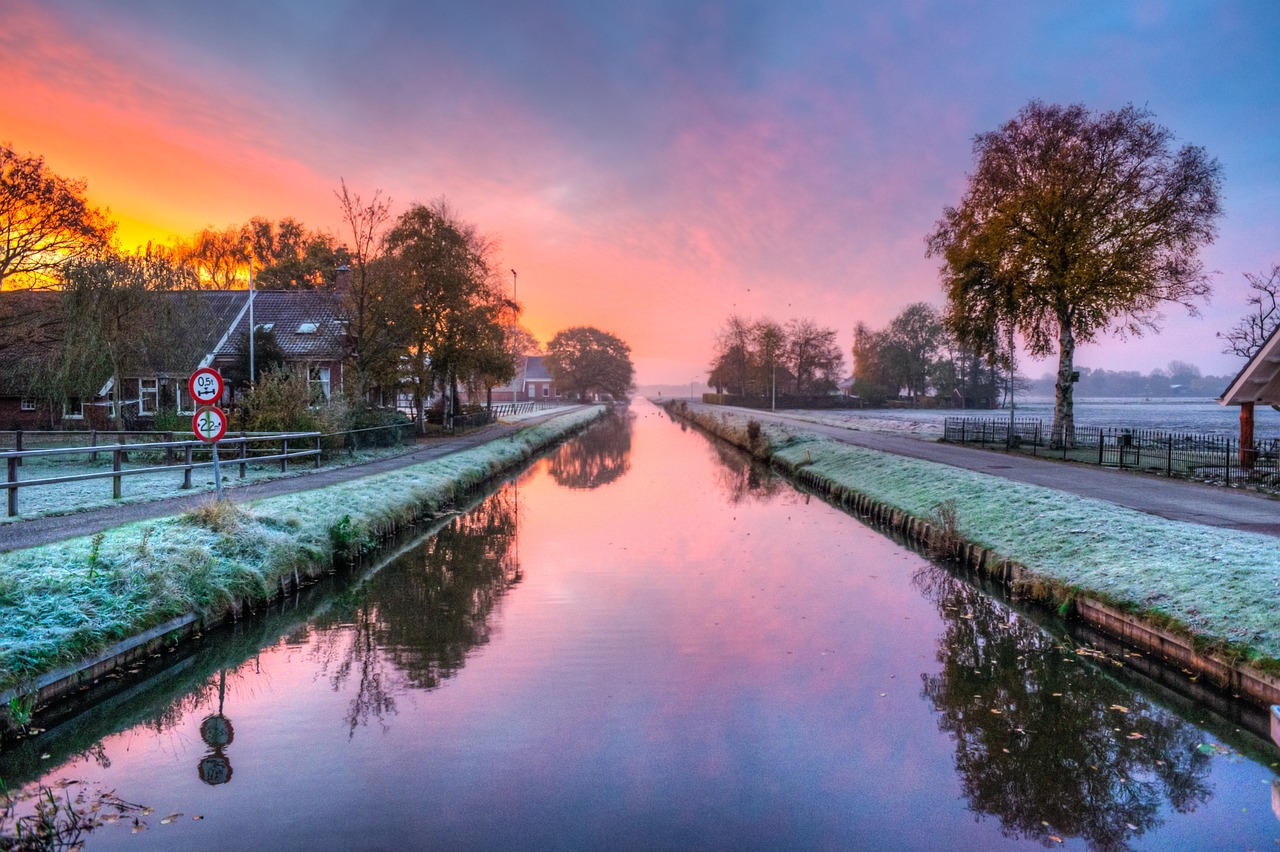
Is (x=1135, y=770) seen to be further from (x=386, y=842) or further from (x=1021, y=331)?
(x=1021, y=331)

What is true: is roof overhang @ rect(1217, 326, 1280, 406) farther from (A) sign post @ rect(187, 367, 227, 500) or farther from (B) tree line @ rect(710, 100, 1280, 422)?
(A) sign post @ rect(187, 367, 227, 500)

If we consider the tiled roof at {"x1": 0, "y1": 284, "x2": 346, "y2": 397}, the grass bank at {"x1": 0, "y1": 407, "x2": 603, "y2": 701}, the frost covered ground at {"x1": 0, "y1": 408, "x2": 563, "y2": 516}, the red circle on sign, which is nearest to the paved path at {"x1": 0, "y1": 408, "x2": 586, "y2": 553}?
the frost covered ground at {"x1": 0, "y1": 408, "x2": 563, "y2": 516}

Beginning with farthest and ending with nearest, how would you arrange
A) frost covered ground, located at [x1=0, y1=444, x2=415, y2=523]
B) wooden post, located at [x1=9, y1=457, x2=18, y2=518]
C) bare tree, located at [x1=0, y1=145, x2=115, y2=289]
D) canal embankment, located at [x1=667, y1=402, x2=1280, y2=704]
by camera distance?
1. bare tree, located at [x1=0, y1=145, x2=115, y2=289]
2. frost covered ground, located at [x1=0, y1=444, x2=415, y2=523]
3. wooden post, located at [x1=9, y1=457, x2=18, y2=518]
4. canal embankment, located at [x1=667, y1=402, x2=1280, y2=704]

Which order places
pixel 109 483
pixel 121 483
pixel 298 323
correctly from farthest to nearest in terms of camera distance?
pixel 298 323
pixel 109 483
pixel 121 483

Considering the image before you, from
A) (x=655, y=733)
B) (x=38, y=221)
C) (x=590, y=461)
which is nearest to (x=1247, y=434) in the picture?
(x=655, y=733)

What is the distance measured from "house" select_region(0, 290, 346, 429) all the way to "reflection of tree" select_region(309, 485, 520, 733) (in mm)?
12980

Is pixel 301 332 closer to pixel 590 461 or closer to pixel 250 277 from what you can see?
pixel 250 277

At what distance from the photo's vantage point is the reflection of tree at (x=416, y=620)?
669 centimetres

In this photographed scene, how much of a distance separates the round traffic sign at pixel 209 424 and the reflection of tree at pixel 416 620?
3225mm

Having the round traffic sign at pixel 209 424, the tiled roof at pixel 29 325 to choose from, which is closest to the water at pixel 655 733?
the round traffic sign at pixel 209 424

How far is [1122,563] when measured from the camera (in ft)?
29.6

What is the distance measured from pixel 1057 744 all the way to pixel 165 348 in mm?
27861

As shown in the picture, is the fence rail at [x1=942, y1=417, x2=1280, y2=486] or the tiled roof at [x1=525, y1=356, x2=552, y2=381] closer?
the fence rail at [x1=942, y1=417, x2=1280, y2=486]

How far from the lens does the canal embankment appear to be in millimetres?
6664
